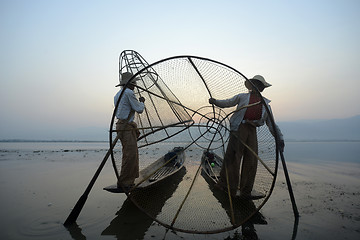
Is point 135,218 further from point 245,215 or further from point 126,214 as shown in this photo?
point 245,215

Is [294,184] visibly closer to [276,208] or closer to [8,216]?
[276,208]

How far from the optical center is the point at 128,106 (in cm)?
366

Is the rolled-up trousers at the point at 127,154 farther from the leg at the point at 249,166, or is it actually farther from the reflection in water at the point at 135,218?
the leg at the point at 249,166

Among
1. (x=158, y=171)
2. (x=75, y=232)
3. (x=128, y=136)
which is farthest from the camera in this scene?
(x=158, y=171)

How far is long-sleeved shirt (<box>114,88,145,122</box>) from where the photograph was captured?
354 cm

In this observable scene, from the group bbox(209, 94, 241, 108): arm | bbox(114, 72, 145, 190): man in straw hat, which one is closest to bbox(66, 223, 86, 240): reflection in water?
bbox(114, 72, 145, 190): man in straw hat

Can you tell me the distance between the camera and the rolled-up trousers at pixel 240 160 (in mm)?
3498

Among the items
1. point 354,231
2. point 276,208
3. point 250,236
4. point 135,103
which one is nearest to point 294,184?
point 276,208

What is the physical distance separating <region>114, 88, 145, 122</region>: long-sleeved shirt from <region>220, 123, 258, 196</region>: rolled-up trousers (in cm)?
167

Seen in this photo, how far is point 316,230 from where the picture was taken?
293 cm

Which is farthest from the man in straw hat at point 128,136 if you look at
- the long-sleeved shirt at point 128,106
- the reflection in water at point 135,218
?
the reflection in water at point 135,218

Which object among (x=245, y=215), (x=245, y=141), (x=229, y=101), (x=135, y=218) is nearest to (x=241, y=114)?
(x=229, y=101)

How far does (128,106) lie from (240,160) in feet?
7.09

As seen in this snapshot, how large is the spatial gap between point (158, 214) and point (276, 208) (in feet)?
7.08
